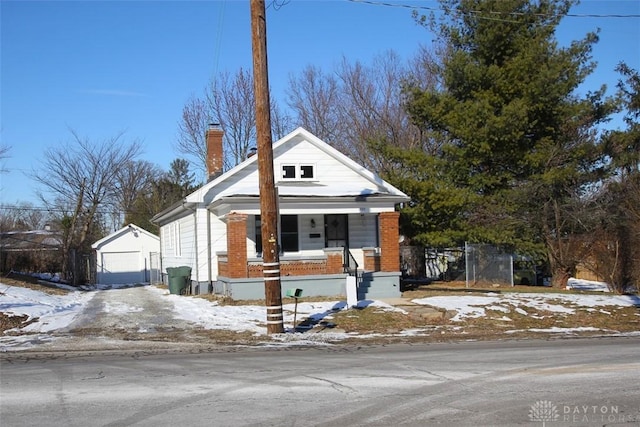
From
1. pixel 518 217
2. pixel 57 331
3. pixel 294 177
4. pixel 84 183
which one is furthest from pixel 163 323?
pixel 84 183

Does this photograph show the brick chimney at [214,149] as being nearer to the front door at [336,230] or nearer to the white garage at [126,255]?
the front door at [336,230]

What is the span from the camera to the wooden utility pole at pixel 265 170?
45.5 ft

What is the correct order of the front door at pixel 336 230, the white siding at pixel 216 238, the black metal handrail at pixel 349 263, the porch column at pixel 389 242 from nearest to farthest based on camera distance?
the black metal handrail at pixel 349 263 < the porch column at pixel 389 242 < the white siding at pixel 216 238 < the front door at pixel 336 230

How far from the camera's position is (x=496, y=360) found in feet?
34.0

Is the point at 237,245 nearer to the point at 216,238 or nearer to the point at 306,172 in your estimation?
the point at 216,238

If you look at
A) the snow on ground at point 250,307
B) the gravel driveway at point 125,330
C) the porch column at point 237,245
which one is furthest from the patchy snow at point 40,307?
the porch column at point 237,245

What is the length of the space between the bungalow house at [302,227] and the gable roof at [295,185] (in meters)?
0.04

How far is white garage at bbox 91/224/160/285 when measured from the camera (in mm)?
41750

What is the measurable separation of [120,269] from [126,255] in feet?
3.20

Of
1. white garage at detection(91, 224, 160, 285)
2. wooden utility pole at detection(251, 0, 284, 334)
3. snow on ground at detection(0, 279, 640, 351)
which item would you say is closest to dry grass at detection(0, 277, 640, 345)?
snow on ground at detection(0, 279, 640, 351)

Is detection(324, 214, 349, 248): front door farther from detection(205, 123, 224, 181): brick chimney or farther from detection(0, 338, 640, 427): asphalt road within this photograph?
detection(0, 338, 640, 427): asphalt road

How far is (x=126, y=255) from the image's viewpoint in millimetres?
42281

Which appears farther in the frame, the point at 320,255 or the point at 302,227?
the point at 302,227

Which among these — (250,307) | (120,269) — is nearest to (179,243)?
(250,307)
